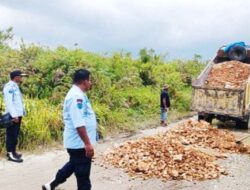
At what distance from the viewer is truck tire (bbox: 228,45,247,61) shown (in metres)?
15.0

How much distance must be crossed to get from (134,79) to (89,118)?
1215 centimetres

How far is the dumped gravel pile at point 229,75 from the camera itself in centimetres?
1357

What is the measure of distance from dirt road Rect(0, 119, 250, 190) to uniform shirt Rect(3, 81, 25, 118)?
973 millimetres

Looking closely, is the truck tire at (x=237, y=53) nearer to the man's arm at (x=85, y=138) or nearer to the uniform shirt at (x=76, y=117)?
the uniform shirt at (x=76, y=117)

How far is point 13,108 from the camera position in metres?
8.16

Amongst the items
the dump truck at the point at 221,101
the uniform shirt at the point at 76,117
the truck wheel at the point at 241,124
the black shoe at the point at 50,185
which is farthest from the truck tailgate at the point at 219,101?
the uniform shirt at the point at 76,117

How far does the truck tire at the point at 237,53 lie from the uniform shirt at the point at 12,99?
355 inches

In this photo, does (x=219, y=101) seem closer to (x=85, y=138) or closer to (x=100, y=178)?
(x=100, y=178)

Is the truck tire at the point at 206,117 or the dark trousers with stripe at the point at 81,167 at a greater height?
the dark trousers with stripe at the point at 81,167

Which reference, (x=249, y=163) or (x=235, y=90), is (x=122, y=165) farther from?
(x=235, y=90)

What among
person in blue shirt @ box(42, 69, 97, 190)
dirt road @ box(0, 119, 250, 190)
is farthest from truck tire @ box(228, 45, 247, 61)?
person in blue shirt @ box(42, 69, 97, 190)

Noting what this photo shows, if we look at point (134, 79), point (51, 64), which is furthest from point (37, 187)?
point (134, 79)

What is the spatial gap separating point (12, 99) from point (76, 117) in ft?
10.7

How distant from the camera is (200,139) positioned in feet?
34.8
